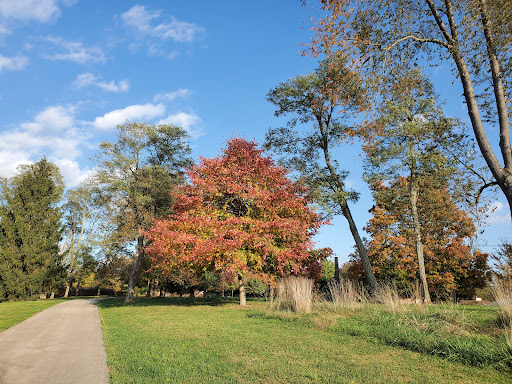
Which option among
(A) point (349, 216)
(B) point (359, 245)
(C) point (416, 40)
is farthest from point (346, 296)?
(C) point (416, 40)

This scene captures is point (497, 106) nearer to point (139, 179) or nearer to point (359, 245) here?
point (359, 245)

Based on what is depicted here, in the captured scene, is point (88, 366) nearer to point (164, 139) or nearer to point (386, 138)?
point (386, 138)

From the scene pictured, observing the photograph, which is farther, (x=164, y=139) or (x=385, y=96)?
(x=164, y=139)

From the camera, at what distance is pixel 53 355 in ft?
20.7

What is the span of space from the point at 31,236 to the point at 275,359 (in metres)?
31.2

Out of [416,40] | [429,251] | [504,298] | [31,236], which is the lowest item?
[504,298]

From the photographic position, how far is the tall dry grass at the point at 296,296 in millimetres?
10277

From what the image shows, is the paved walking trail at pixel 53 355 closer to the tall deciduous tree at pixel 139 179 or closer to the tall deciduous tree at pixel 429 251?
the tall deciduous tree at pixel 139 179

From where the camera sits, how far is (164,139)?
22844 mm

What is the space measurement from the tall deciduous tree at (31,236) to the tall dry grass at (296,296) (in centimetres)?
2627

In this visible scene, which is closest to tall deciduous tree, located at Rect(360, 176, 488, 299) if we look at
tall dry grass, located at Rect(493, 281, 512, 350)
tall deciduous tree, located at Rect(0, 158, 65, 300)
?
tall dry grass, located at Rect(493, 281, 512, 350)

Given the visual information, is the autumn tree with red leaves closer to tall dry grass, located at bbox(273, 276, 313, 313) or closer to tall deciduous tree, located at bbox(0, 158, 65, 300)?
tall dry grass, located at bbox(273, 276, 313, 313)

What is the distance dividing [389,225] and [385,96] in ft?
64.4

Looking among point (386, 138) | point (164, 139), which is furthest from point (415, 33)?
point (164, 139)
